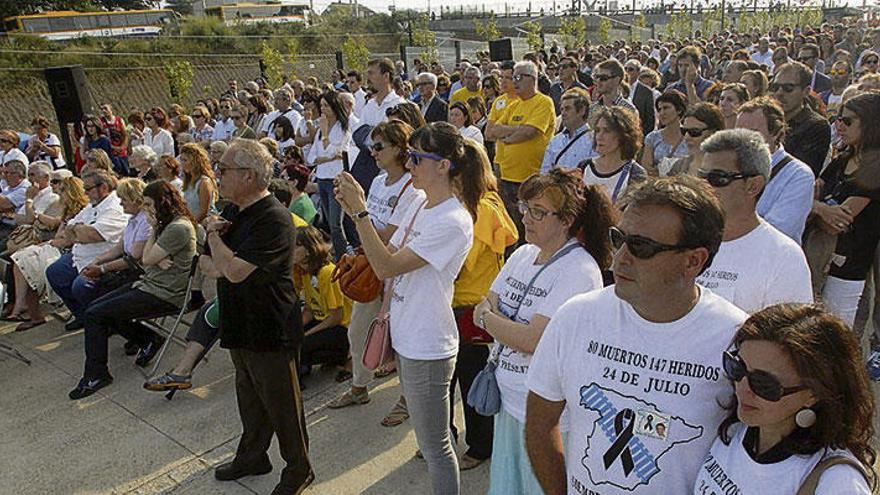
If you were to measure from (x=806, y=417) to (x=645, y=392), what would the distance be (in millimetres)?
355

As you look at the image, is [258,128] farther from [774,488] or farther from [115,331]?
[774,488]

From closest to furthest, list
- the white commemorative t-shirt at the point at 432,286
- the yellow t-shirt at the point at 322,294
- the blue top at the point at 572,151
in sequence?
1. the white commemorative t-shirt at the point at 432,286
2. the yellow t-shirt at the point at 322,294
3. the blue top at the point at 572,151

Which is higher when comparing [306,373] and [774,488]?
[774,488]

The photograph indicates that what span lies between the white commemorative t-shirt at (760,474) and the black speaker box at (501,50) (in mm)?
11504

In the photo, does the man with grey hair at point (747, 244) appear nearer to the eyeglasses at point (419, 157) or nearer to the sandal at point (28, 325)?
the eyeglasses at point (419, 157)

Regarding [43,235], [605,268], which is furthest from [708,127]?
[43,235]

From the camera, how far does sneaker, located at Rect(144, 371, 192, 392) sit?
4.55m

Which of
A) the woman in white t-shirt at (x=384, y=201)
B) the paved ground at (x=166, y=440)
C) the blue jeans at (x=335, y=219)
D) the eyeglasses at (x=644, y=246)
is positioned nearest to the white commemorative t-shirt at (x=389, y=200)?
the woman in white t-shirt at (x=384, y=201)

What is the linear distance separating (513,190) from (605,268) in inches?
138


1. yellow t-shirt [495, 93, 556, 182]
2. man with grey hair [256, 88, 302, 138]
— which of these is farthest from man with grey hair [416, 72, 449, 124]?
yellow t-shirt [495, 93, 556, 182]

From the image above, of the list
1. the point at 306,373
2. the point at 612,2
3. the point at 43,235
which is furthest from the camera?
the point at 612,2

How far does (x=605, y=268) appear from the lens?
2.57 m

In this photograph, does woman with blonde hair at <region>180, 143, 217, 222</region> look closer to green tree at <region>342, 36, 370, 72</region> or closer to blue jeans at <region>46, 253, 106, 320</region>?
blue jeans at <region>46, 253, 106, 320</region>

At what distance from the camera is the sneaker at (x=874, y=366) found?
13.7 ft
